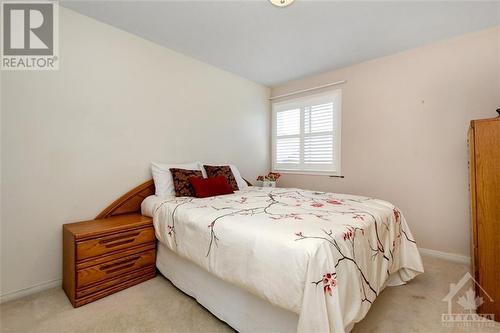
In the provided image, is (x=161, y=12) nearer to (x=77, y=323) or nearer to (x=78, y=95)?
(x=78, y=95)

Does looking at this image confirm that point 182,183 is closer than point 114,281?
No

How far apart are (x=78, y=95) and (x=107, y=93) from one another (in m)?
0.25

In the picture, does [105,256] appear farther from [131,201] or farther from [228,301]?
[228,301]

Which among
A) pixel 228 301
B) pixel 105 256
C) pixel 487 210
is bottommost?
pixel 228 301

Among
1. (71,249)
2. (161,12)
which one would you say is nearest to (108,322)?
(71,249)

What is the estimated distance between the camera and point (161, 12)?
2115mm

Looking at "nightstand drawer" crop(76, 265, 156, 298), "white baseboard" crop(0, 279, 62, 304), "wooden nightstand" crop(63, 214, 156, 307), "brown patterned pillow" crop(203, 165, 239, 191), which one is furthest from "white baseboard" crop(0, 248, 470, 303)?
"brown patterned pillow" crop(203, 165, 239, 191)

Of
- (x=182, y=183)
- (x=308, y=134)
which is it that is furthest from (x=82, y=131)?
(x=308, y=134)

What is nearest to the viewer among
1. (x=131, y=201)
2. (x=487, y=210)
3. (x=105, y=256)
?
(x=487, y=210)

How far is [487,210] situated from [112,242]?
111 inches

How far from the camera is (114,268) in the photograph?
187 centimetres

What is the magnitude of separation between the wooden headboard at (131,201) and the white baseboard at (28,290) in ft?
2.01

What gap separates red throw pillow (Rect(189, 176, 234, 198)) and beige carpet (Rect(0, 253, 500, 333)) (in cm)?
92

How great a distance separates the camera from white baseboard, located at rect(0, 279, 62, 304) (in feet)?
5.72
